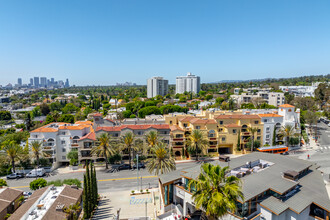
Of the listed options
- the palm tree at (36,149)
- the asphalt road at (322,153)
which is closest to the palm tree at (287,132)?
the asphalt road at (322,153)

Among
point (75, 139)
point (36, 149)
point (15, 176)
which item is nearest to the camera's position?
point (15, 176)

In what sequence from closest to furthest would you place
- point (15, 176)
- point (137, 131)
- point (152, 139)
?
1. point (15, 176)
2. point (152, 139)
3. point (137, 131)

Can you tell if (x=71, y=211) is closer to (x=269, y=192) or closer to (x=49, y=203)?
(x=49, y=203)

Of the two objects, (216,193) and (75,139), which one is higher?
(216,193)

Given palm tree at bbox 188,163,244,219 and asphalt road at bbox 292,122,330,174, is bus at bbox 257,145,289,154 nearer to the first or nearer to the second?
asphalt road at bbox 292,122,330,174

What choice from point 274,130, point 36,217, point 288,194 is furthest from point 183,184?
point 274,130

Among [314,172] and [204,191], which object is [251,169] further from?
[204,191]

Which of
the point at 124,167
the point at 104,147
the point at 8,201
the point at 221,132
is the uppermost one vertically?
the point at 221,132

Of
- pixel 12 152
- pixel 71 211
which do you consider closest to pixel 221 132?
pixel 71 211
